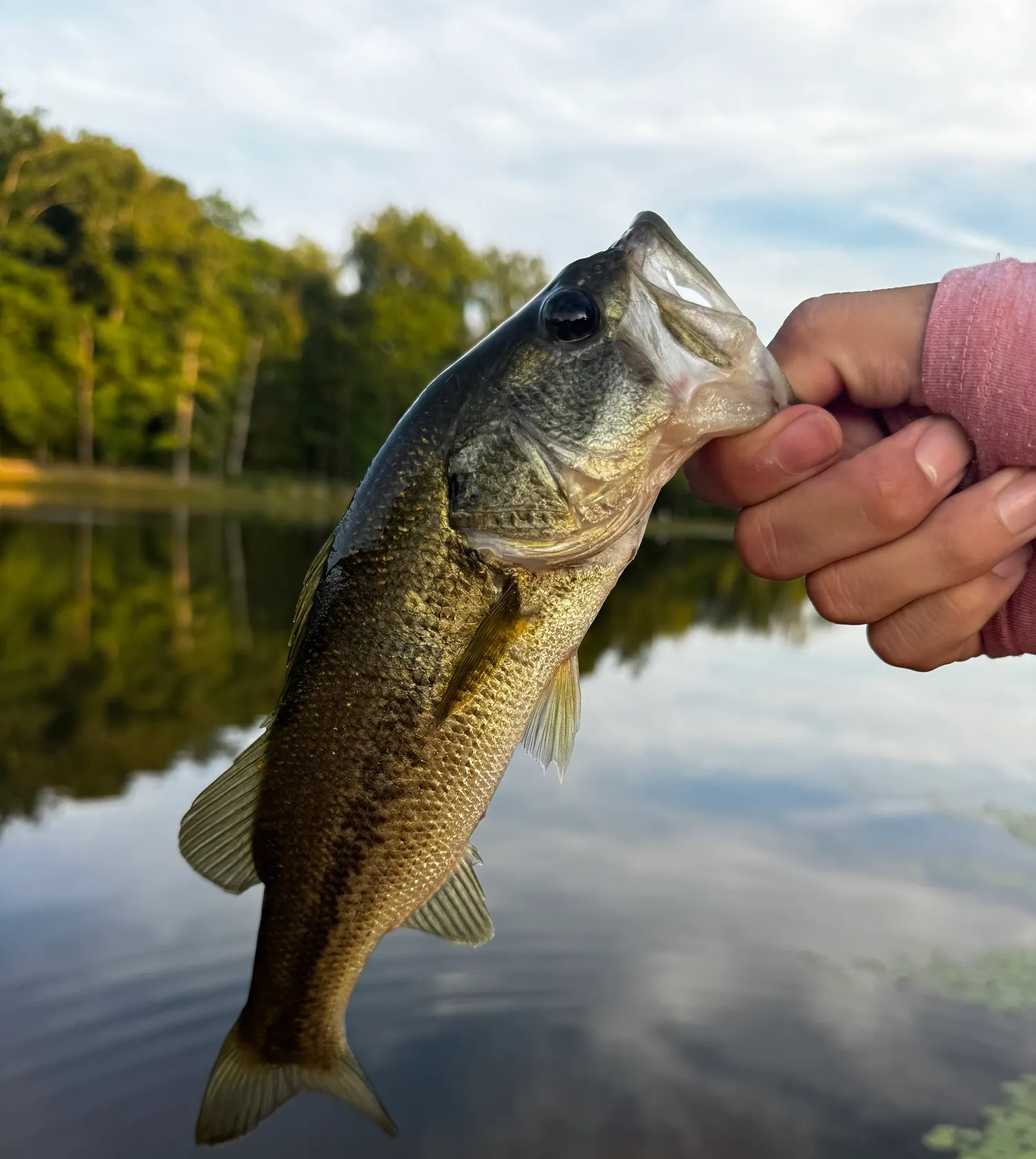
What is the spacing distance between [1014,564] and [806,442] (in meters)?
0.70

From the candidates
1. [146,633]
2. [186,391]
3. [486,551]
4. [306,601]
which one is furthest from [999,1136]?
[186,391]

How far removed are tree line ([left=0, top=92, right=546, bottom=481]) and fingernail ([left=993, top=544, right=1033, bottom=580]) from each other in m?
40.7

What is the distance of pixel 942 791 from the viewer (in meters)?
10.6

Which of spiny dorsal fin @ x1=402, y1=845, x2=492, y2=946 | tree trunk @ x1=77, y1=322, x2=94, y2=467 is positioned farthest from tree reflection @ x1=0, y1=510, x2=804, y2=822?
tree trunk @ x1=77, y1=322, x2=94, y2=467

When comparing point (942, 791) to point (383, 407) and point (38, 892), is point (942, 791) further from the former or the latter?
point (383, 407)

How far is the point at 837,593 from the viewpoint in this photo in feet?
8.19

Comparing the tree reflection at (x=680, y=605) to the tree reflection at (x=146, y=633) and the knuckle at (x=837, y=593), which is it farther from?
the knuckle at (x=837, y=593)

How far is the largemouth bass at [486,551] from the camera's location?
2119mm

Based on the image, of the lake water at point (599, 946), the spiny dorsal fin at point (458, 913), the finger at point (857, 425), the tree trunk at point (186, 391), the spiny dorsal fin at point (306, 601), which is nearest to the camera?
the spiny dorsal fin at point (306, 601)

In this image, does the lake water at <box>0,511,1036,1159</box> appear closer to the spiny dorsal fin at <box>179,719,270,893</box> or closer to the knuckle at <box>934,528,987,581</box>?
the spiny dorsal fin at <box>179,719,270,893</box>

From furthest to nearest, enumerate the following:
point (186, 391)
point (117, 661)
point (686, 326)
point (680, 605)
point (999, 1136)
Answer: point (186, 391) → point (680, 605) → point (117, 661) → point (999, 1136) → point (686, 326)

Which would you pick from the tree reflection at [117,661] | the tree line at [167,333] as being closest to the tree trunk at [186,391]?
the tree line at [167,333]

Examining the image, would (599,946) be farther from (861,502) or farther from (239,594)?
(239,594)

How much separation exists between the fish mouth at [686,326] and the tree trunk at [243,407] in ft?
150
